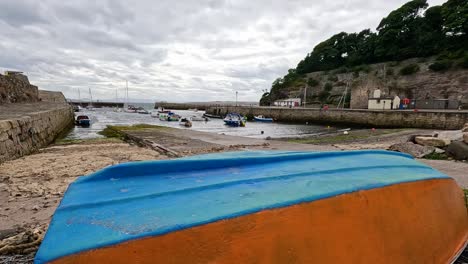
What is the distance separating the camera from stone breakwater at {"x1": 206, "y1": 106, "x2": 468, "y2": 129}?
26.9 meters

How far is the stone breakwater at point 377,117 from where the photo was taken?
26859mm

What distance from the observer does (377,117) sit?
33906 millimetres

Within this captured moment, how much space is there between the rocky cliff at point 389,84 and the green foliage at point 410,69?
14.1 inches

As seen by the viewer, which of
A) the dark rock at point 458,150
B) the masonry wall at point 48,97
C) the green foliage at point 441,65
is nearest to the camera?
the dark rock at point 458,150

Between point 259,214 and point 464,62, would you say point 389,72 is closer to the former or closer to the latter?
point 464,62

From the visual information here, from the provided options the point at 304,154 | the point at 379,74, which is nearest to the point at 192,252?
the point at 304,154

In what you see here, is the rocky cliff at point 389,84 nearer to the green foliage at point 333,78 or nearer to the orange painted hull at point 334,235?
the green foliage at point 333,78

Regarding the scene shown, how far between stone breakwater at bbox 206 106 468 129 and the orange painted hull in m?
30.9

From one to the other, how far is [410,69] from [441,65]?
5.14 meters

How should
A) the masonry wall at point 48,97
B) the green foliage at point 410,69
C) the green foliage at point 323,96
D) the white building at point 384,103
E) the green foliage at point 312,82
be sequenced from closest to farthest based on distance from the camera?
1. the masonry wall at point 48,97
2. the white building at point 384,103
3. the green foliage at point 410,69
4. the green foliage at point 323,96
5. the green foliage at point 312,82

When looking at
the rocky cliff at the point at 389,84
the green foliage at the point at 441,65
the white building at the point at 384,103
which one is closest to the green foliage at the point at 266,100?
the rocky cliff at the point at 389,84

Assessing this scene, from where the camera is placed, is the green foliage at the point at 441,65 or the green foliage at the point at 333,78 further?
the green foliage at the point at 333,78

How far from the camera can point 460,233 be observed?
8.45ft

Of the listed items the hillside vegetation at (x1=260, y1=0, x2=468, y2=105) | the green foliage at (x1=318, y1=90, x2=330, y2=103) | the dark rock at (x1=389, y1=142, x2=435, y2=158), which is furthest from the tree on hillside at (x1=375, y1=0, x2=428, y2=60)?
the dark rock at (x1=389, y1=142, x2=435, y2=158)
